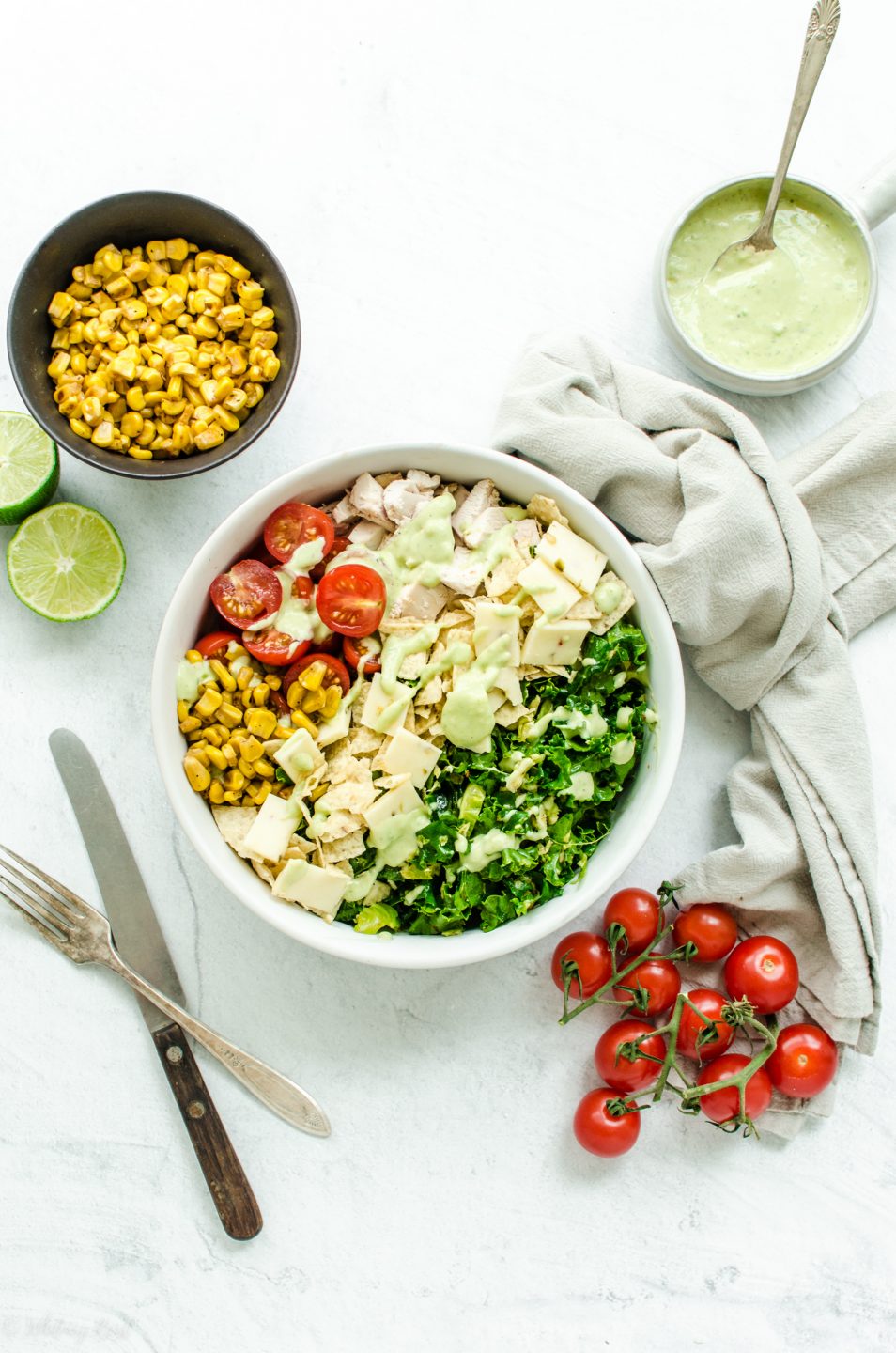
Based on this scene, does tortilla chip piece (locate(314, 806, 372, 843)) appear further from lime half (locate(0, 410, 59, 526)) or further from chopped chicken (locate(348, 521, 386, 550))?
lime half (locate(0, 410, 59, 526))

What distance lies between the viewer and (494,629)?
258 cm

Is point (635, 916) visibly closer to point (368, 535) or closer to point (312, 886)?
point (312, 886)

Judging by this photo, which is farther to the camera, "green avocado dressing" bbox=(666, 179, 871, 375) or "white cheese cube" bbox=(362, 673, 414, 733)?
"green avocado dressing" bbox=(666, 179, 871, 375)

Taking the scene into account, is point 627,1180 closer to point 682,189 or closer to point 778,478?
point 778,478

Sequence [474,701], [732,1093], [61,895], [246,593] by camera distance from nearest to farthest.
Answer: [474,701], [246,593], [732,1093], [61,895]

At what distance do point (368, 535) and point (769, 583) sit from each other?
971 mm

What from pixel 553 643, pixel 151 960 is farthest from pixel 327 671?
pixel 151 960

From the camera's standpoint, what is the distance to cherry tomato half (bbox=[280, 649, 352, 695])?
262 cm

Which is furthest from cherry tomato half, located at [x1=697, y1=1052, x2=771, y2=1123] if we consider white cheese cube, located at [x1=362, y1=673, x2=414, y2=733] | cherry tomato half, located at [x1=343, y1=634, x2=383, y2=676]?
cherry tomato half, located at [x1=343, y1=634, x2=383, y2=676]

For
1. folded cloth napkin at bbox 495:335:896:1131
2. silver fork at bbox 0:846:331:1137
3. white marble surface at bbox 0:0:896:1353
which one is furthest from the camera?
white marble surface at bbox 0:0:896:1353

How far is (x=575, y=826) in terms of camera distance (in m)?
2.69

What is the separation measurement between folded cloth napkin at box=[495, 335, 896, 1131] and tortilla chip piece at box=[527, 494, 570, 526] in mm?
175

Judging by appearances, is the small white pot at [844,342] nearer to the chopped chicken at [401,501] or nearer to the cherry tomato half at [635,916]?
the chopped chicken at [401,501]

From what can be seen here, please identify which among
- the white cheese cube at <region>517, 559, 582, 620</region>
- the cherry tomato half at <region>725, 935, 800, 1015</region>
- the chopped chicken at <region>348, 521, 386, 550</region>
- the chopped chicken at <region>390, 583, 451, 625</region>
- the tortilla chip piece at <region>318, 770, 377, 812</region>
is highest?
the white cheese cube at <region>517, 559, 582, 620</region>
